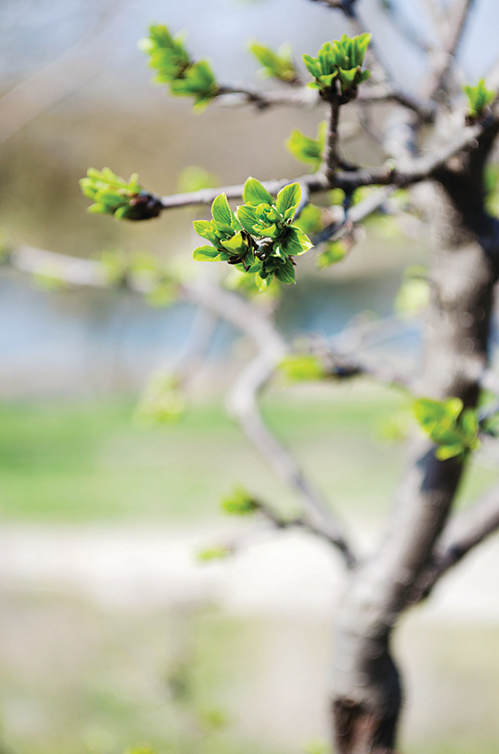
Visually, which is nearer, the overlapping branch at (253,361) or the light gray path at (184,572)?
the overlapping branch at (253,361)

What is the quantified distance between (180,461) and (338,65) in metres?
3.48

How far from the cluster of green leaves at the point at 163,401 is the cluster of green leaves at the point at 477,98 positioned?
0.46 meters

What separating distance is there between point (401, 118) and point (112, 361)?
18.9 ft

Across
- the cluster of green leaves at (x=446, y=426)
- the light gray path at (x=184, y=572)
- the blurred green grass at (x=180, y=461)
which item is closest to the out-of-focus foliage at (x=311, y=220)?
the cluster of green leaves at (x=446, y=426)

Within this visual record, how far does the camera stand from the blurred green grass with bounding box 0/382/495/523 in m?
2.80

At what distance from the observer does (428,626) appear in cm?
167

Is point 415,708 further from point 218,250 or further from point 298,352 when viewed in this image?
point 218,250

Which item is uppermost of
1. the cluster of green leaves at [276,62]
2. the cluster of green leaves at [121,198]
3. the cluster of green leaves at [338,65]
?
the cluster of green leaves at [338,65]

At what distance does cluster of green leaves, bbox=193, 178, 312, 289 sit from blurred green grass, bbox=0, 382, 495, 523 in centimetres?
200

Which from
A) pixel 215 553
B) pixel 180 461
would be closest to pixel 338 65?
pixel 215 553

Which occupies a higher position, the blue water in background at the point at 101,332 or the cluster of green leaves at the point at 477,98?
the cluster of green leaves at the point at 477,98

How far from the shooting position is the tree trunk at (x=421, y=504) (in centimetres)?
42

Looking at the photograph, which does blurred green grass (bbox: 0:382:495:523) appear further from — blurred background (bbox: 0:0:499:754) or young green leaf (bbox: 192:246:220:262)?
young green leaf (bbox: 192:246:220:262)

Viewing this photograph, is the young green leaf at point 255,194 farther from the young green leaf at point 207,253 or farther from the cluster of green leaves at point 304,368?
the cluster of green leaves at point 304,368
